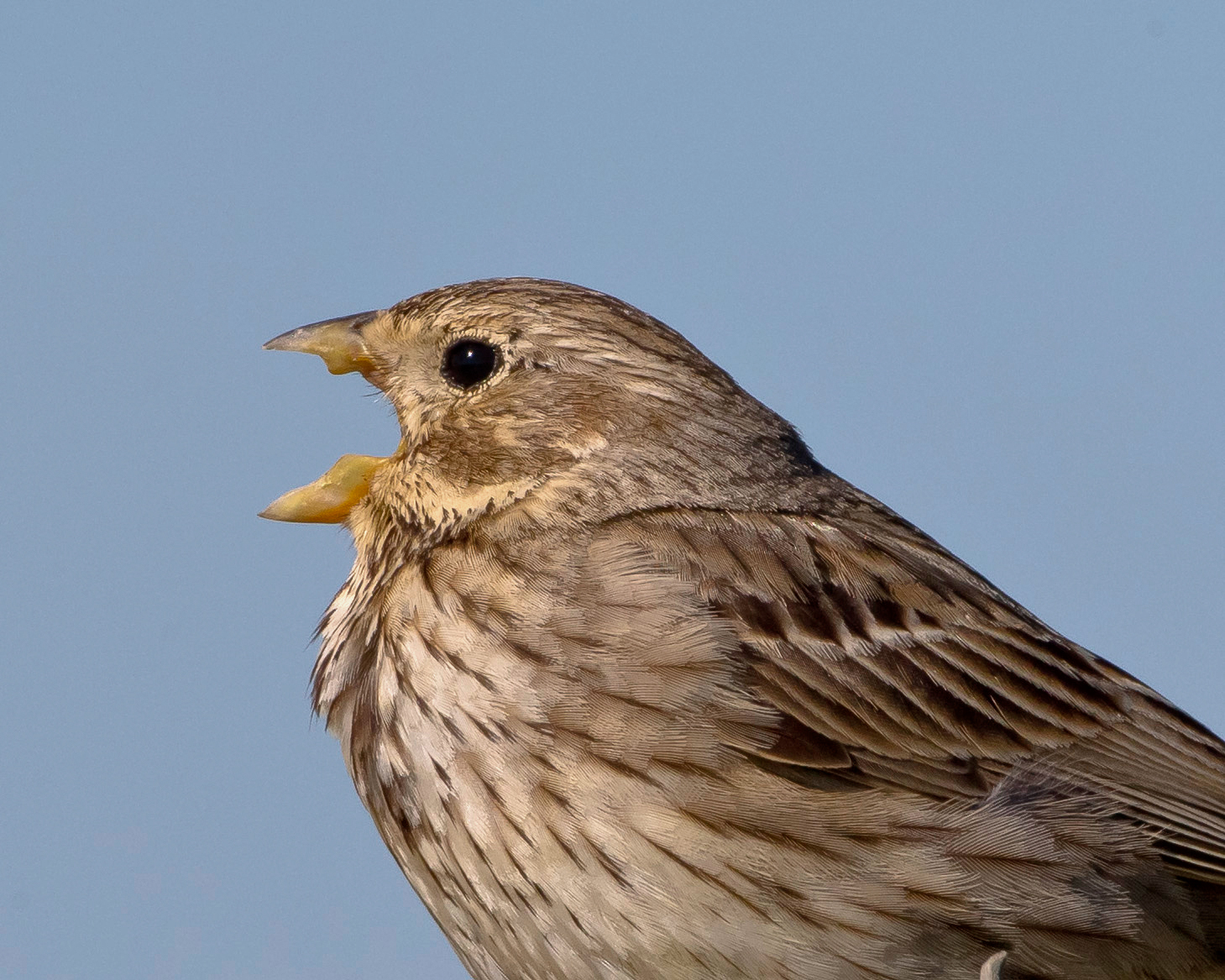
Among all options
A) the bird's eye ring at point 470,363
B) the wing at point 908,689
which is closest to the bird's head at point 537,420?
the bird's eye ring at point 470,363

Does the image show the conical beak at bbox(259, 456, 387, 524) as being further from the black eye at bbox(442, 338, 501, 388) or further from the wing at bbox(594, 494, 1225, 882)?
the wing at bbox(594, 494, 1225, 882)

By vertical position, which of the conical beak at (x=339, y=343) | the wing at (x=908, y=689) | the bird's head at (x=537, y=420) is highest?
the conical beak at (x=339, y=343)

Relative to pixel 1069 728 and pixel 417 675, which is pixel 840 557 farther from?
pixel 417 675

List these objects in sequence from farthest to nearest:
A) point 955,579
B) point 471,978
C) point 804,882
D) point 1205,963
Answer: point 955,579 → point 471,978 → point 1205,963 → point 804,882

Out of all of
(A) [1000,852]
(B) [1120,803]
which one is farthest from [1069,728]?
(A) [1000,852]

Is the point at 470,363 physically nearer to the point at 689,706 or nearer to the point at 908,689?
the point at 689,706

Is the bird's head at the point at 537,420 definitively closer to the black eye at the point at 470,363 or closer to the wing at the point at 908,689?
the black eye at the point at 470,363

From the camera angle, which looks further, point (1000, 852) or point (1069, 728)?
point (1069, 728)
